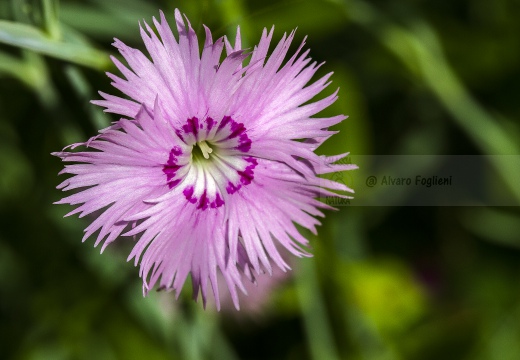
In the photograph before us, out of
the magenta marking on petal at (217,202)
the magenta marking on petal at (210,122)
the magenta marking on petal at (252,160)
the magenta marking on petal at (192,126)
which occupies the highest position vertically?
the magenta marking on petal at (210,122)

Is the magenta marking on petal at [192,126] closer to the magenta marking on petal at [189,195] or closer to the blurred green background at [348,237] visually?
the magenta marking on petal at [189,195]

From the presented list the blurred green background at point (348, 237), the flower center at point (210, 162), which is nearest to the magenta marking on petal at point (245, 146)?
the flower center at point (210, 162)

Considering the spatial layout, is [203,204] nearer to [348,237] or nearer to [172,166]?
[172,166]

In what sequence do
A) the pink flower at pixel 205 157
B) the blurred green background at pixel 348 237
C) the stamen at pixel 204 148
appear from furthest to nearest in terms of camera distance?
the blurred green background at pixel 348 237 < the stamen at pixel 204 148 < the pink flower at pixel 205 157

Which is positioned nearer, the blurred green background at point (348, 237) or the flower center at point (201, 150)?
the flower center at point (201, 150)

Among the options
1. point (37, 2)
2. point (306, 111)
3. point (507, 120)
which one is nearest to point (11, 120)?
point (37, 2)

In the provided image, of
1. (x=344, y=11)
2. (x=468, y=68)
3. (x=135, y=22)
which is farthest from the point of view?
(x=468, y=68)

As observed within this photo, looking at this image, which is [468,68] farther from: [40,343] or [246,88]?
[40,343]

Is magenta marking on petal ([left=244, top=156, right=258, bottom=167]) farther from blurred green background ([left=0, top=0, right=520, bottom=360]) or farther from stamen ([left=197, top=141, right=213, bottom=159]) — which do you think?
blurred green background ([left=0, top=0, right=520, bottom=360])
